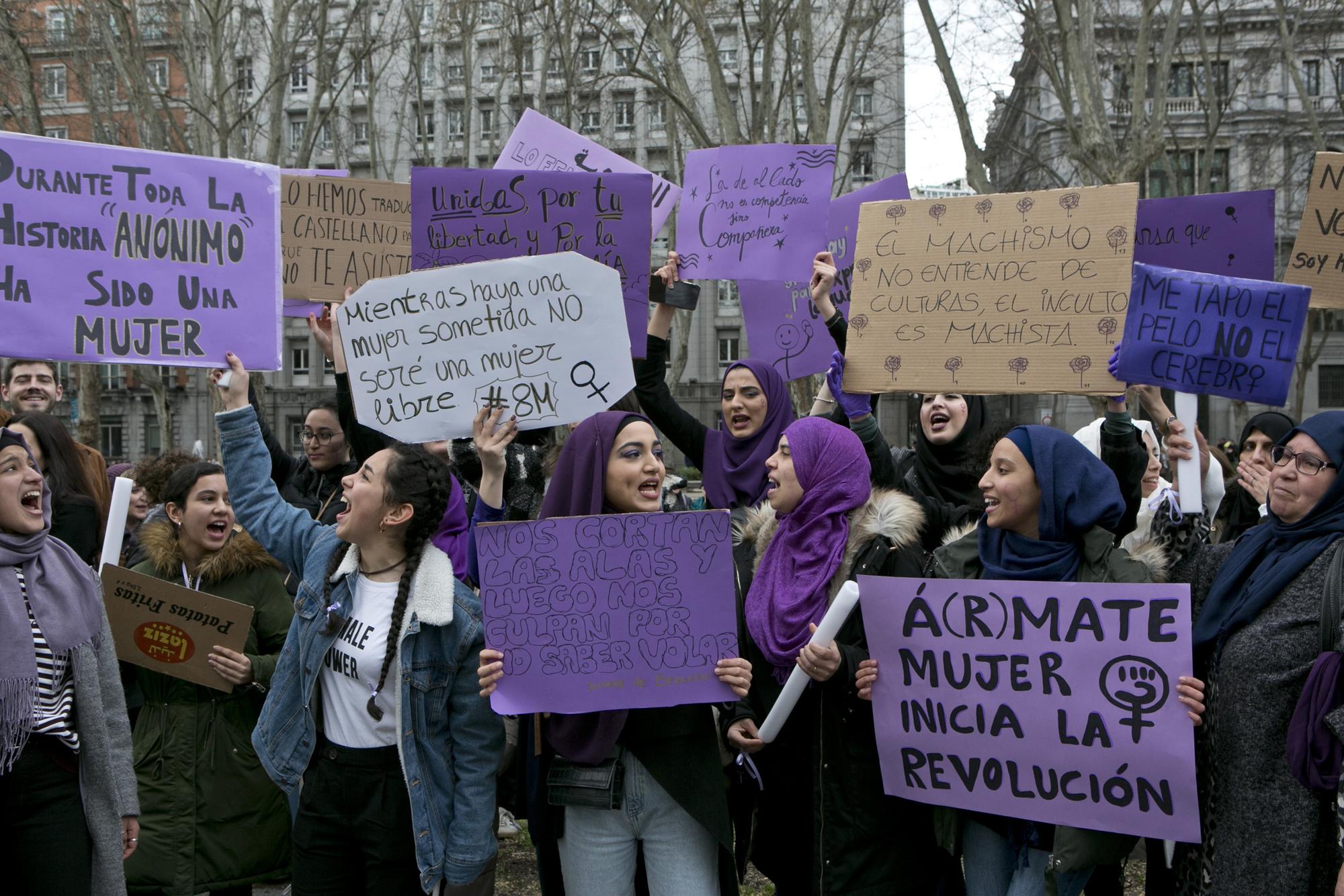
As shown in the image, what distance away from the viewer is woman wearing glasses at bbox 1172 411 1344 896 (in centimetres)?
296

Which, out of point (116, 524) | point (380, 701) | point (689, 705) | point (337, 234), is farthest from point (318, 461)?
point (689, 705)

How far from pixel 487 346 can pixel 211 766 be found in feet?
6.03

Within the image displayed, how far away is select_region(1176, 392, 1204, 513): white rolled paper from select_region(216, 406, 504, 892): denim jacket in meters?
2.14

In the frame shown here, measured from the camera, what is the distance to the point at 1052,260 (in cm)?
398

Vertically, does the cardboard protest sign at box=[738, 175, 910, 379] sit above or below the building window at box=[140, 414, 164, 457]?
above

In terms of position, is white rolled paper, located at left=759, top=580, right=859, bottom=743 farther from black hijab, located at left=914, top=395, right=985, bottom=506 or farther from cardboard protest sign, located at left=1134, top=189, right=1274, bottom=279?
cardboard protest sign, located at left=1134, top=189, right=1274, bottom=279

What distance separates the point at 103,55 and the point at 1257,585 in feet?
80.6

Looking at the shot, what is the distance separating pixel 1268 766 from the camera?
119 inches

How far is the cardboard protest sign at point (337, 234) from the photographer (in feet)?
16.6

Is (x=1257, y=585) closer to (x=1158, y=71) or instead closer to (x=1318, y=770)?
(x=1318, y=770)

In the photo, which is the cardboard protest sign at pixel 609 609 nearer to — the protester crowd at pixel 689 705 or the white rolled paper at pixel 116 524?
the protester crowd at pixel 689 705

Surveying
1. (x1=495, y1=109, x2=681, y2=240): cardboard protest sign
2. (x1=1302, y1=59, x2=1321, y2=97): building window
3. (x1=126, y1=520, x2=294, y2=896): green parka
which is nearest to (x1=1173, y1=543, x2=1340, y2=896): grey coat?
(x1=126, y1=520, x2=294, y2=896): green parka

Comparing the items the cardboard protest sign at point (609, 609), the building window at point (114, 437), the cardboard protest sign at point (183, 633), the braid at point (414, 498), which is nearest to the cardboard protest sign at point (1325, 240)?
the cardboard protest sign at point (609, 609)

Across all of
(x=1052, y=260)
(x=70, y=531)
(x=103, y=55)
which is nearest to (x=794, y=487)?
(x=1052, y=260)
